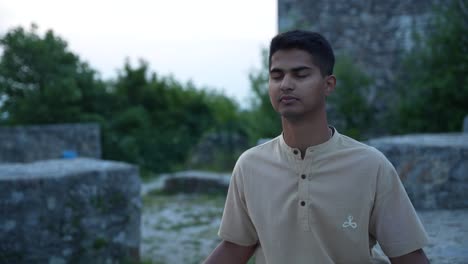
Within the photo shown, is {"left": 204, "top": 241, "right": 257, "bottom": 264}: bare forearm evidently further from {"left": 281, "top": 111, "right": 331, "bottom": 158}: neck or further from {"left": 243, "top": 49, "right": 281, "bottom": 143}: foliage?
{"left": 243, "top": 49, "right": 281, "bottom": 143}: foliage

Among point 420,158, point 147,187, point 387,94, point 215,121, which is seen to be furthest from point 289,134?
point 215,121

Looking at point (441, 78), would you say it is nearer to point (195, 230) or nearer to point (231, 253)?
point (195, 230)

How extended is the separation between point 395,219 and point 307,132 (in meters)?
0.36

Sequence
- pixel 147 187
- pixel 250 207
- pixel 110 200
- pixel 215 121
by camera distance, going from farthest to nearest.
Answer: pixel 215 121 < pixel 147 187 < pixel 110 200 < pixel 250 207

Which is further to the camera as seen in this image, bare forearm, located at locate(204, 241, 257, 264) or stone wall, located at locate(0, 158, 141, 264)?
stone wall, located at locate(0, 158, 141, 264)

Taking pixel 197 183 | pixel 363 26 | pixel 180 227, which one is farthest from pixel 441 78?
pixel 197 183

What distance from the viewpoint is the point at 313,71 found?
5.17ft

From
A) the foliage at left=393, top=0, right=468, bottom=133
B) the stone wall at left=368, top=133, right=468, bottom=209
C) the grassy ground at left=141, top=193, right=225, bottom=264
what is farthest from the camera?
the foliage at left=393, top=0, right=468, bottom=133

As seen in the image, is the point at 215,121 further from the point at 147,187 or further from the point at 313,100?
the point at 313,100

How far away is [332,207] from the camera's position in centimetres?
153

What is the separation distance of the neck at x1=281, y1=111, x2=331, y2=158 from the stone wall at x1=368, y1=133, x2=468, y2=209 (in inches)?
112

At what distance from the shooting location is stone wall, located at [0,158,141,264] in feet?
13.8

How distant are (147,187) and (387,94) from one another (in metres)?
5.60

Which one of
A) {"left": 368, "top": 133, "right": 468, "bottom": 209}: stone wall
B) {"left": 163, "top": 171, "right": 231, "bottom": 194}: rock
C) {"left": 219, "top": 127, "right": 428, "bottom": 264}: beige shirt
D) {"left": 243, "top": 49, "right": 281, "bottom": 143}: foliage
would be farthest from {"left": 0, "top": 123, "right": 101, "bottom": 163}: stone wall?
{"left": 219, "top": 127, "right": 428, "bottom": 264}: beige shirt
